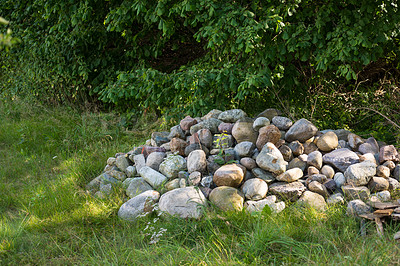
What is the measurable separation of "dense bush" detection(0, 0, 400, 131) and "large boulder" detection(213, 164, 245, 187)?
147cm

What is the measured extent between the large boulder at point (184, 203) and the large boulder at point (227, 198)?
0.44ft

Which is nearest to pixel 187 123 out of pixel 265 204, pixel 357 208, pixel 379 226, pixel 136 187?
pixel 136 187

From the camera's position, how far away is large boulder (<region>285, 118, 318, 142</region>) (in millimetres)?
3941

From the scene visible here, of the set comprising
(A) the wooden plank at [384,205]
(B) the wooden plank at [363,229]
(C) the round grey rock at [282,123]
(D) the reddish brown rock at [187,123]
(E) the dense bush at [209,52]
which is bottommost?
(B) the wooden plank at [363,229]

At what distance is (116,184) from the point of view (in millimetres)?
3939

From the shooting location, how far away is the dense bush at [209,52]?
4.74 meters

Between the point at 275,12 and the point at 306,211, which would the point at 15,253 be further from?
the point at 275,12

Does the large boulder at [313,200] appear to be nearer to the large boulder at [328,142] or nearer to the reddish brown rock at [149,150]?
the large boulder at [328,142]

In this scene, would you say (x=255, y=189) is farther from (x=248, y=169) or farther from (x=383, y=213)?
(x=383, y=213)

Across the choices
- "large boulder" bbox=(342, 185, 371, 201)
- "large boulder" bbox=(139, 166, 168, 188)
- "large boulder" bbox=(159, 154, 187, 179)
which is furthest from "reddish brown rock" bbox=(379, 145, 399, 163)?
"large boulder" bbox=(139, 166, 168, 188)

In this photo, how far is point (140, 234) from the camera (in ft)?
10.1

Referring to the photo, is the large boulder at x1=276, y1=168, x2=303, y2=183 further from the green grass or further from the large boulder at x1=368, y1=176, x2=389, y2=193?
the large boulder at x1=368, y1=176, x2=389, y2=193

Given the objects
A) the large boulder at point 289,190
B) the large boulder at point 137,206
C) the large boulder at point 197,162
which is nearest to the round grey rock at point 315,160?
the large boulder at point 289,190

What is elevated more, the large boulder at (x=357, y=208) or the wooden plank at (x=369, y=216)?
the wooden plank at (x=369, y=216)
